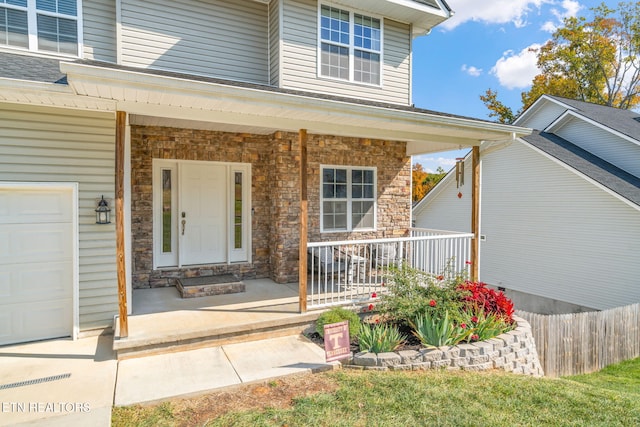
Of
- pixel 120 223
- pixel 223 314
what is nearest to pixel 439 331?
pixel 223 314

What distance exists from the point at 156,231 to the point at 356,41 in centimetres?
562

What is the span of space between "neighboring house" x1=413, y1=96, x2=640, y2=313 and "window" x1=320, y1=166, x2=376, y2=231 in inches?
165

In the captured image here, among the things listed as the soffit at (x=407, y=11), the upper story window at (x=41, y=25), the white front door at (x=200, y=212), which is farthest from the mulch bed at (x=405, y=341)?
the soffit at (x=407, y=11)

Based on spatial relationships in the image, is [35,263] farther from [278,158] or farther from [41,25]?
[278,158]

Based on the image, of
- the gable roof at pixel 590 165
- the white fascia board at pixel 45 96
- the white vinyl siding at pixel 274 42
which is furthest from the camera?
the gable roof at pixel 590 165

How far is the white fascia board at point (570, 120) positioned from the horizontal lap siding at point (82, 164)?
1329cm

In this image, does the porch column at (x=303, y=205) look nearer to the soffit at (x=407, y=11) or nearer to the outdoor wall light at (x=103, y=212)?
the outdoor wall light at (x=103, y=212)

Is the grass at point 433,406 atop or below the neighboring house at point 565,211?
below

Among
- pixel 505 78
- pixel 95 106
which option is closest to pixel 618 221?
pixel 95 106

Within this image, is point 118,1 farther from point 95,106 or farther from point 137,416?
point 137,416

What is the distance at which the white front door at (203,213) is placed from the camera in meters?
7.14

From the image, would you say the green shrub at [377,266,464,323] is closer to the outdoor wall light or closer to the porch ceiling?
the porch ceiling

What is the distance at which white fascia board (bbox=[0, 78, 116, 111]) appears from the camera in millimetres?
4215

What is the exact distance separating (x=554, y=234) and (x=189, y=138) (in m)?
10.7
